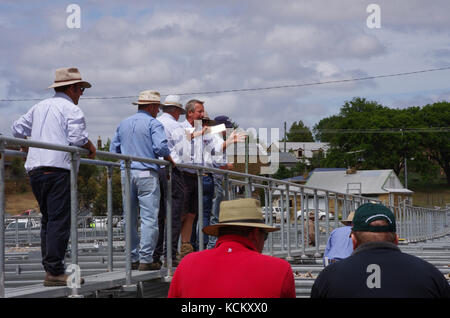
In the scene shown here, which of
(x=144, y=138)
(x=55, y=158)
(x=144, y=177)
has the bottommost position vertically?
(x=144, y=177)

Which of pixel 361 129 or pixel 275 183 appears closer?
pixel 275 183

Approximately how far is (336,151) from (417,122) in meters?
13.3


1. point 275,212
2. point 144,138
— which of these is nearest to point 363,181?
point 275,212

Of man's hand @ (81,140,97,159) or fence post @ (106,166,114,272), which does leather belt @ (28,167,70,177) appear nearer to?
man's hand @ (81,140,97,159)

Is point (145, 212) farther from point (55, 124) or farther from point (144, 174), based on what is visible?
point (55, 124)

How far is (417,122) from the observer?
403 feet

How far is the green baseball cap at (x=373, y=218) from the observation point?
4.51 m

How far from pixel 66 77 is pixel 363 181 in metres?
98.6

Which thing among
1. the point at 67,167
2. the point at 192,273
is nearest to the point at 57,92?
the point at 67,167

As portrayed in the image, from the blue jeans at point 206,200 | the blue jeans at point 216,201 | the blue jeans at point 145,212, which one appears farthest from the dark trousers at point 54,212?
the blue jeans at point 216,201

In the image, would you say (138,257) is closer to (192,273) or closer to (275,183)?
(192,273)

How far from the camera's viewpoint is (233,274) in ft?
13.4

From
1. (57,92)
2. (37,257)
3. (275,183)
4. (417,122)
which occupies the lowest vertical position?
(37,257)
